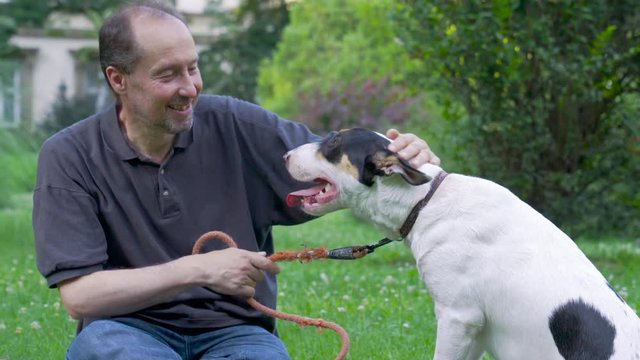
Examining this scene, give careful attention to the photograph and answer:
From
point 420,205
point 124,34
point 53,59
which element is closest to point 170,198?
point 124,34

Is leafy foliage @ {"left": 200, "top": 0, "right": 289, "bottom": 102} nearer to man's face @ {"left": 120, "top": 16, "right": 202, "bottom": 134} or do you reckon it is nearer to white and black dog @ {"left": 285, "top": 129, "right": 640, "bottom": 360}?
man's face @ {"left": 120, "top": 16, "right": 202, "bottom": 134}

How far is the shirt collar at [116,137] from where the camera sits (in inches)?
156

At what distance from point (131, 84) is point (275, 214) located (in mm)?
829

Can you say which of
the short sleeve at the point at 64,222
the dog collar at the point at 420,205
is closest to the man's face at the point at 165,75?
the short sleeve at the point at 64,222

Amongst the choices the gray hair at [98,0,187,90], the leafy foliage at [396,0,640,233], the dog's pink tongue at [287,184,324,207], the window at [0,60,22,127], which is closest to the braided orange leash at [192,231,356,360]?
the dog's pink tongue at [287,184,324,207]

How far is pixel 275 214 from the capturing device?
14.0 ft

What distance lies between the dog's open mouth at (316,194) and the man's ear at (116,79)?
31.8 inches

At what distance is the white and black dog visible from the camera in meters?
3.53

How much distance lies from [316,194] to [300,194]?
0.07 m

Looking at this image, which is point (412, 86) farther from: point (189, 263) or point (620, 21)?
point (189, 263)

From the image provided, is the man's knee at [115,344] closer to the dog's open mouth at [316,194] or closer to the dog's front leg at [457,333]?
the dog's open mouth at [316,194]

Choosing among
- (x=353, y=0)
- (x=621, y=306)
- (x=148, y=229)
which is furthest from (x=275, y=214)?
(x=353, y=0)

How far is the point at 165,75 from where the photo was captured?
12.8 ft

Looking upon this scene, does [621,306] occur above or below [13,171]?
above
